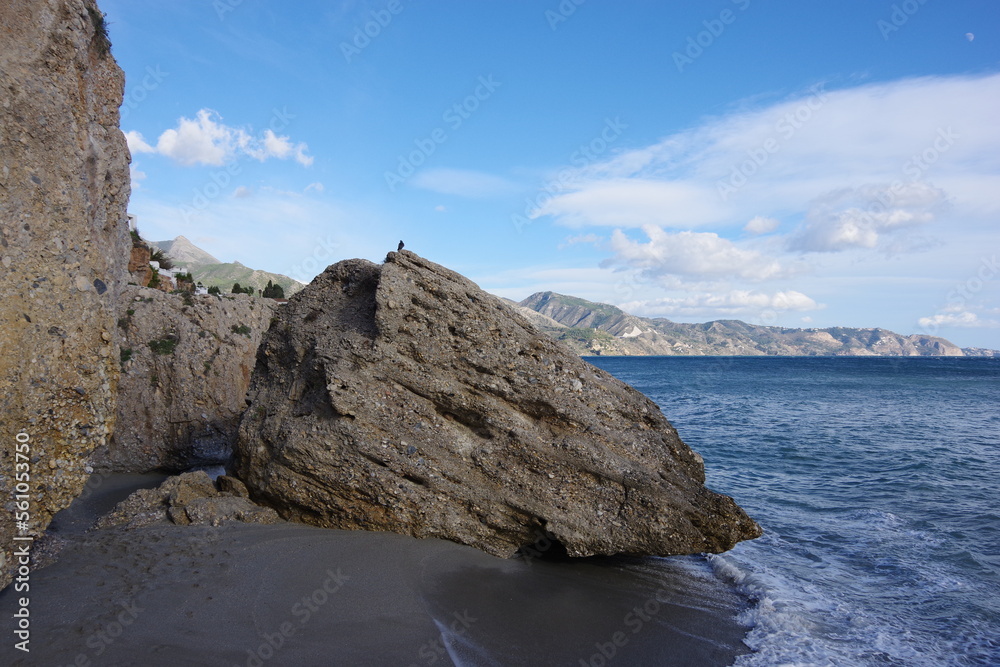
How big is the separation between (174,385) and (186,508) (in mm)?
6763

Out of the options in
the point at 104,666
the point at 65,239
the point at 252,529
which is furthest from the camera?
the point at 252,529

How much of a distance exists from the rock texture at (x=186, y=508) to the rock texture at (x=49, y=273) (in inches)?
116

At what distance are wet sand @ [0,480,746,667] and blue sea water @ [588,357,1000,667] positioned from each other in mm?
1257

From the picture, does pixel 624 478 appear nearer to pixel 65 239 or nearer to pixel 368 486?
pixel 368 486

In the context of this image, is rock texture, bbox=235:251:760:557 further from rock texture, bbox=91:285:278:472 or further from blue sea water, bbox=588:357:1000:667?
rock texture, bbox=91:285:278:472

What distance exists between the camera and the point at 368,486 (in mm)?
9695

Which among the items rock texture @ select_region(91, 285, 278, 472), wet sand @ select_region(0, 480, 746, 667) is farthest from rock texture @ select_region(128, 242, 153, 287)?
wet sand @ select_region(0, 480, 746, 667)

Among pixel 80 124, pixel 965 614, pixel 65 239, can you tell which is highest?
pixel 80 124

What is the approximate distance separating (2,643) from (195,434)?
9.93m

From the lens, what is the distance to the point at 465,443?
403 inches

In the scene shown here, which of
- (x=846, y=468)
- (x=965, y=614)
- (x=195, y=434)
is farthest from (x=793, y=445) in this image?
(x=195, y=434)

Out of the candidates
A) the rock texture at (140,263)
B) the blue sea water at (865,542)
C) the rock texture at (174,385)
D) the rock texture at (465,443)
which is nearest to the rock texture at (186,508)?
the rock texture at (465,443)

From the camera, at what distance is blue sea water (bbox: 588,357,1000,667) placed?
8695mm

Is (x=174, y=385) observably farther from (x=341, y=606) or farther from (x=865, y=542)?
(x=865, y=542)
